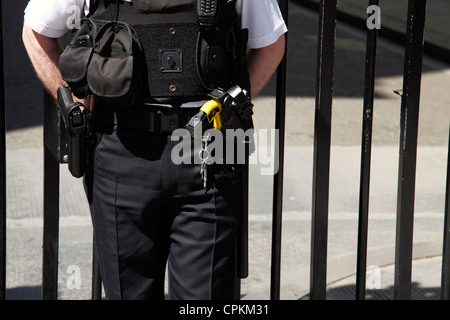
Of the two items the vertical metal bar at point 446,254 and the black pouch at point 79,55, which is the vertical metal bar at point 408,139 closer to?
the vertical metal bar at point 446,254

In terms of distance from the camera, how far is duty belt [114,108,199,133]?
226 centimetres

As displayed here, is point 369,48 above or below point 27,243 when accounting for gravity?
above

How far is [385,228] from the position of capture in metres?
5.05

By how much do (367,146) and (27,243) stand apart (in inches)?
104

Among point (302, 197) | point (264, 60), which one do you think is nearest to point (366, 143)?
point (264, 60)

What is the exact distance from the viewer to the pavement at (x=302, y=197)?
13.8 feet

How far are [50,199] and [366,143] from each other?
3.79 ft

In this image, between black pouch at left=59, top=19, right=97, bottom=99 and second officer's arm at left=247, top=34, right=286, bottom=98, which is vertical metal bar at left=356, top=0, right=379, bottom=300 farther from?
black pouch at left=59, top=19, right=97, bottom=99

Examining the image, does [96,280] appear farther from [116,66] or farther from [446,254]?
[446,254]

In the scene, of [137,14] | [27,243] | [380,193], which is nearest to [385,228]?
[380,193]

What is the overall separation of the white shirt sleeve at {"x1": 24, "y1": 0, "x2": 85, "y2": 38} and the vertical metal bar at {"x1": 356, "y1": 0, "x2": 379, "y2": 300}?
1.01 meters

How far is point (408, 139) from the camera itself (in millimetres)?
2791

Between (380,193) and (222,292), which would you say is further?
(380,193)
